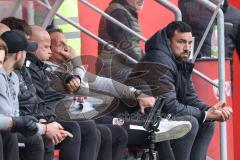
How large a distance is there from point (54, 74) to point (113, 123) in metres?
0.62

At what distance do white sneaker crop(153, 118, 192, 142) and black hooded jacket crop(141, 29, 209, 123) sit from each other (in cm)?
30

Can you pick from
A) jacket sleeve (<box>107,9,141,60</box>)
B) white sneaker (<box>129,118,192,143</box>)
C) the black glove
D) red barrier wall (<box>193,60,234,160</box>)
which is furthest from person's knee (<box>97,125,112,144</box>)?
red barrier wall (<box>193,60,234,160</box>)

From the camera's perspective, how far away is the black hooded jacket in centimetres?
832

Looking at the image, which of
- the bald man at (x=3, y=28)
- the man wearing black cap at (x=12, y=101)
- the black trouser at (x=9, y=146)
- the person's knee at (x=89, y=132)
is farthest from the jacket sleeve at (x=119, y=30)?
the black trouser at (x=9, y=146)

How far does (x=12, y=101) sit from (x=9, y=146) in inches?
13.9

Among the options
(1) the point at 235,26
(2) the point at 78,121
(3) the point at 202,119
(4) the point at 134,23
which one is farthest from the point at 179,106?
(1) the point at 235,26

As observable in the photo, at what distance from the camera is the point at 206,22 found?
9.80 metres

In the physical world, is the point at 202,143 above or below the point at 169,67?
below

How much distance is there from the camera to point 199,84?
9.93 metres

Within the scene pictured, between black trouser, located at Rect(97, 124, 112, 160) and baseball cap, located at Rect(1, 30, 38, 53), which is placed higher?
baseball cap, located at Rect(1, 30, 38, 53)

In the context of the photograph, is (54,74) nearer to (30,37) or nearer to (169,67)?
(30,37)

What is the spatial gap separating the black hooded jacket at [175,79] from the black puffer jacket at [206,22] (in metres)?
1.07

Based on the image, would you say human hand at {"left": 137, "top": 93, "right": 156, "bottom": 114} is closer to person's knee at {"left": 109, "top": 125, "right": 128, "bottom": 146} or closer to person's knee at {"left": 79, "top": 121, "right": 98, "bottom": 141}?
person's knee at {"left": 109, "top": 125, "right": 128, "bottom": 146}

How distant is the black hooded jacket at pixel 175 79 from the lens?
832 cm
